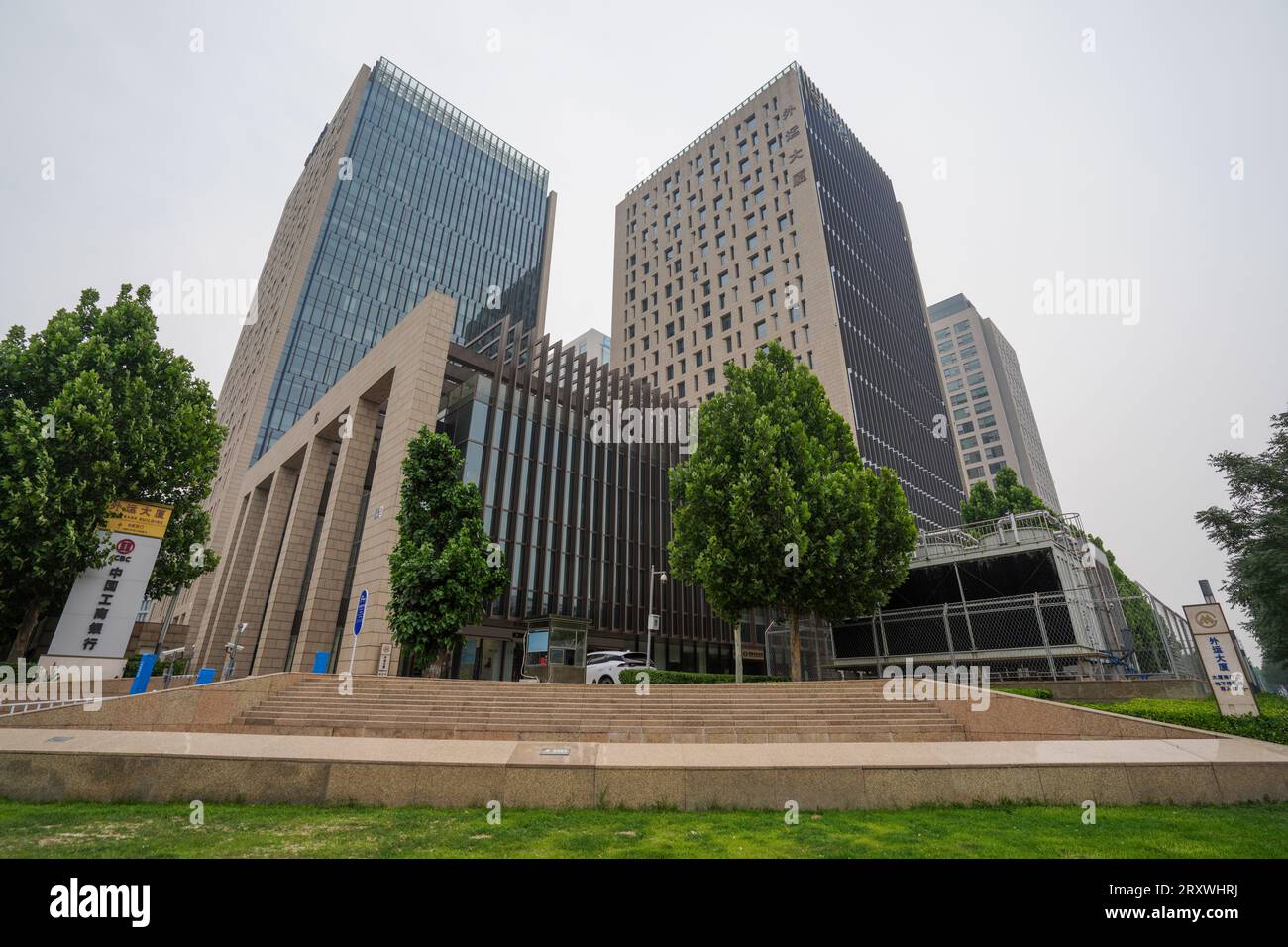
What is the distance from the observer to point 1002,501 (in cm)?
3778

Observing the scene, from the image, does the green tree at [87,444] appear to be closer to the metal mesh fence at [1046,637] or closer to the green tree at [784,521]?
the green tree at [784,521]

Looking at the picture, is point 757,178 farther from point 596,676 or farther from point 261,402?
point 261,402

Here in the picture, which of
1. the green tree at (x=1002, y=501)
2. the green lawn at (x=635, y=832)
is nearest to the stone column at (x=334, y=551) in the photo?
the green lawn at (x=635, y=832)

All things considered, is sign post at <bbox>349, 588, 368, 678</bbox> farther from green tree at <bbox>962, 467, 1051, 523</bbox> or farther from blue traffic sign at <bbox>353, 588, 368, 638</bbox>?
green tree at <bbox>962, 467, 1051, 523</bbox>

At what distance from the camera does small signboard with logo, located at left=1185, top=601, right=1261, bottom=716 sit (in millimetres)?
11633

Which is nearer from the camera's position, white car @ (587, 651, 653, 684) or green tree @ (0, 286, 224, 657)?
green tree @ (0, 286, 224, 657)

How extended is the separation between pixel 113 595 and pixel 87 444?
5.91 meters

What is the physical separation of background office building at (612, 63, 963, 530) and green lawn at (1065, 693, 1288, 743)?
113ft

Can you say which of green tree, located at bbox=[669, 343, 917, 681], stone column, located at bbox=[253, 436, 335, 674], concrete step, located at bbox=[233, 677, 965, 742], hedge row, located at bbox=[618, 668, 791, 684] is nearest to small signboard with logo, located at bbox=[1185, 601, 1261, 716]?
concrete step, located at bbox=[233, 677, 965, 742]

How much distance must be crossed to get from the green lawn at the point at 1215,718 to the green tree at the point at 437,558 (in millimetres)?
19776

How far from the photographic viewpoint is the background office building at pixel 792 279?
167 feet

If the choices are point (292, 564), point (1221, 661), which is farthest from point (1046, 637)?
point (292, 564)

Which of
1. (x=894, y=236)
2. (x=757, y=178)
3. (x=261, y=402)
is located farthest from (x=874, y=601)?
(x=261, y=402)
